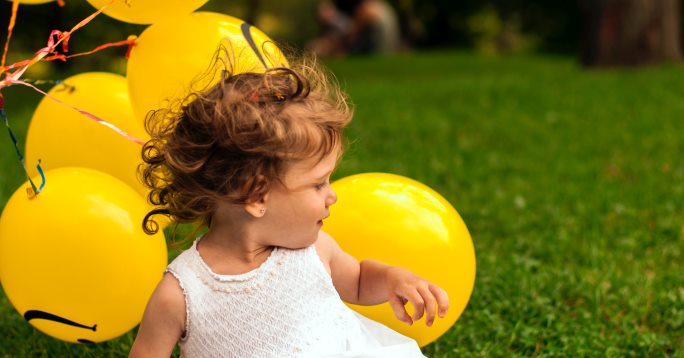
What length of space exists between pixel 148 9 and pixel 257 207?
0.81 m

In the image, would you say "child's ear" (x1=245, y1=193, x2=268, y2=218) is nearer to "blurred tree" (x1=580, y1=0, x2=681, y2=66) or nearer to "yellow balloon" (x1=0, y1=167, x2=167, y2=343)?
"yellow balloon" (x1=0, y1=167, x2=167, y2=343)

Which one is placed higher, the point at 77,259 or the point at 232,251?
the point at 232,251

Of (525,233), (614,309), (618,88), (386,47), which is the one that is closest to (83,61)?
(386,47)

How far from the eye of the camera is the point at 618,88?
754 centimetres

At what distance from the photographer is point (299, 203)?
197 centimetres

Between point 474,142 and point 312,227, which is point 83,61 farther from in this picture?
point 312,227

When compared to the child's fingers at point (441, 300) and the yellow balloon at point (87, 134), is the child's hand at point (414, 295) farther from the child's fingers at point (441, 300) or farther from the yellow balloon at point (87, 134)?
the yellow balloon at point (87, 134)

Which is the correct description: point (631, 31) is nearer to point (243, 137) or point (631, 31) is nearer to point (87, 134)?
point (87, 134)

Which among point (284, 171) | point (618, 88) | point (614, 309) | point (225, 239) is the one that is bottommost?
point (618, 88)

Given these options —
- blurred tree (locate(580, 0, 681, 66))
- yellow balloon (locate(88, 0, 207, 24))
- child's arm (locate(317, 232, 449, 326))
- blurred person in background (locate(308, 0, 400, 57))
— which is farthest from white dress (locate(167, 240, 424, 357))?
blurred person in background (locate(308, 0, 400, 57))

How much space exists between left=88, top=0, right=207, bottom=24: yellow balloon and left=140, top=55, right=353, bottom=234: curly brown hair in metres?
0.53

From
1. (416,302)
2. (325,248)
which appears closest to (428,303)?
(416,302)

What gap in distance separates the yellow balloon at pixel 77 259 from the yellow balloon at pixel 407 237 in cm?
56

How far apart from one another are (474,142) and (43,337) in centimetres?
368
